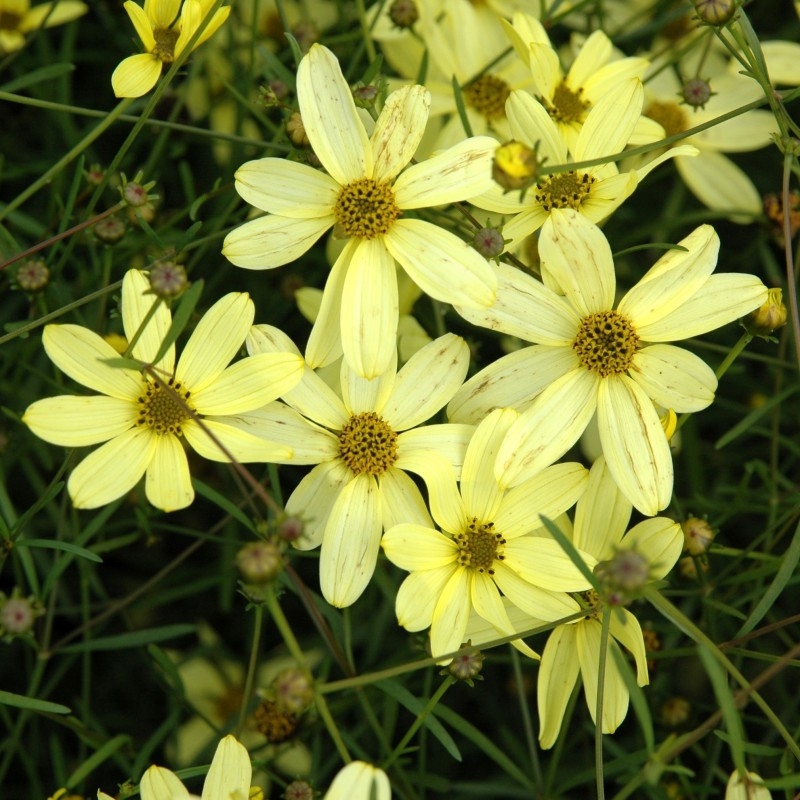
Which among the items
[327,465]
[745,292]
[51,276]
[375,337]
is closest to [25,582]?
[51,276]

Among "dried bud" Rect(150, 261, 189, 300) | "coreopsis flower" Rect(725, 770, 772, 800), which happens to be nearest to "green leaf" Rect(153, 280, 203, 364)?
"dried bud" Rect(150, 261, 189, 300)

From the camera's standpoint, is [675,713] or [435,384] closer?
[435,384]

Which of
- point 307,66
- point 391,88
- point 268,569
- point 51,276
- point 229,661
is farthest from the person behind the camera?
point 229,661

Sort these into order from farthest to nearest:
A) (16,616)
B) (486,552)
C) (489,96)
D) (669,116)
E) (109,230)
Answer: (669,116) → (489,96) → (109,230) → (486,552) → (16,616)

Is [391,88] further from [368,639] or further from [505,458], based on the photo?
[368,639]

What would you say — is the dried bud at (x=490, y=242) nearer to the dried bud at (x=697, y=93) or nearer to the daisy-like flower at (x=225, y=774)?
the dried bud at (x=697, y=93)

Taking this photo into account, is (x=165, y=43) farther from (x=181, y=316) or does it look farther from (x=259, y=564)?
(x=259, y=564)

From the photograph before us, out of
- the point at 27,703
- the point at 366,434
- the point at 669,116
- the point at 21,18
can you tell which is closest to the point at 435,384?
the point at 366,434
